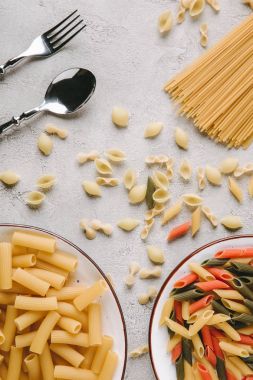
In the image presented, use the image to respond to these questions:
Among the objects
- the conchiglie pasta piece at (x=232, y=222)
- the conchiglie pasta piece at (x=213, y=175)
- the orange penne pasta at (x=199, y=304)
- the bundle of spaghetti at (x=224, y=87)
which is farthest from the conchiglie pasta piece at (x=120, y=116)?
the orange penne pasta at (x=199, y=304)

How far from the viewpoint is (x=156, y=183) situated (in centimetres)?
145

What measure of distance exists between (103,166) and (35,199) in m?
0.18

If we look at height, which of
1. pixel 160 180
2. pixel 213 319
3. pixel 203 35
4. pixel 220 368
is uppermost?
pixel 203 35

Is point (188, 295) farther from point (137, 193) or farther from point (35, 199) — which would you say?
point (35, 199)

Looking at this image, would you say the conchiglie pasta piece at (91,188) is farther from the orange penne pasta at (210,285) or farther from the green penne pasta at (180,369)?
the green penne pasta at (180,369)

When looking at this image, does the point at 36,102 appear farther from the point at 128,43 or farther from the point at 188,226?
the point at 188,226

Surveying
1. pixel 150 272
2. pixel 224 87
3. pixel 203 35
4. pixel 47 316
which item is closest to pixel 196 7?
pixel 203 35

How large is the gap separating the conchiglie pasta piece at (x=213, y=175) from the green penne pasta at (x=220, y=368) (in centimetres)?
41

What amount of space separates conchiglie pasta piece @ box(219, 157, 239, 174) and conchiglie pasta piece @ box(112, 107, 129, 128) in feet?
0.83

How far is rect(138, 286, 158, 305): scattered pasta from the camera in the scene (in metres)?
1.45

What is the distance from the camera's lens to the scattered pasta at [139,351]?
145cm

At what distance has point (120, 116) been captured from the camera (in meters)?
1.44

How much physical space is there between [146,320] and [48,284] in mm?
279

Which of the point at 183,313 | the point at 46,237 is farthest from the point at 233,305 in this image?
the point at 46,237
